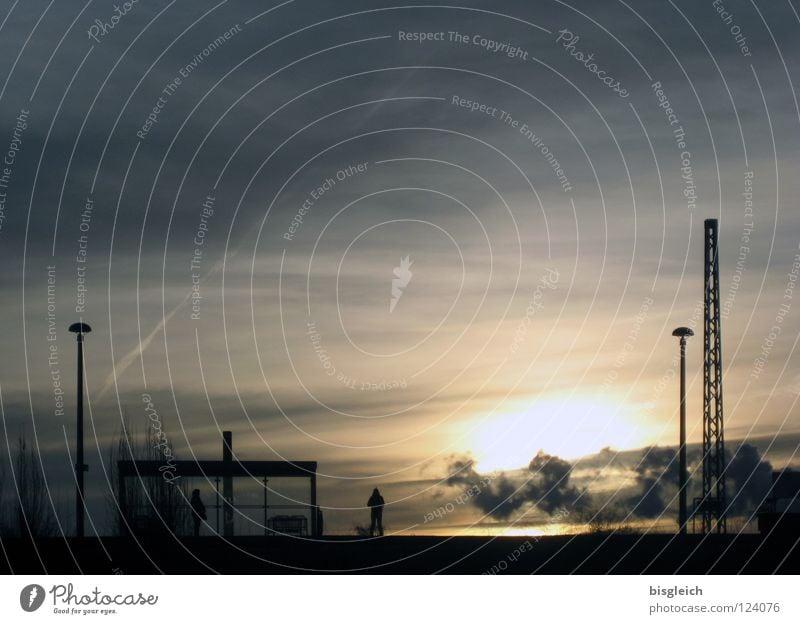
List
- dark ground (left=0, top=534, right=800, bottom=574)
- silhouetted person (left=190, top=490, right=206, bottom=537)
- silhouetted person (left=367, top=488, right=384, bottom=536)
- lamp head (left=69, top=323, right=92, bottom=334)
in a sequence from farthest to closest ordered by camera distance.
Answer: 1. lamp head (left=69, top=323, right=92, bottom=334)
2. silhouetted person (left=190, top=490, right=206, bottom=537)
3. silhouetted person (left=367, top=488, right=384, bottom=536)
4. dark ground (left=0, top=534, right=800, bottom=574)

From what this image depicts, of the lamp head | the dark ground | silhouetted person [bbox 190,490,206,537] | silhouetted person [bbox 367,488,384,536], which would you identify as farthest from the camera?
the lamp head

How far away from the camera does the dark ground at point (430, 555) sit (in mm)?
28812

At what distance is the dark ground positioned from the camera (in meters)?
28.8

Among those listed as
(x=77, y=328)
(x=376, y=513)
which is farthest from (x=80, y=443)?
(x=376, y=513)

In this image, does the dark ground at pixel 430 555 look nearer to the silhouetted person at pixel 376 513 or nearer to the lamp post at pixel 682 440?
the silhouetted person at pixel 376 513

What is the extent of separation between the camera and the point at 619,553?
29.9 m

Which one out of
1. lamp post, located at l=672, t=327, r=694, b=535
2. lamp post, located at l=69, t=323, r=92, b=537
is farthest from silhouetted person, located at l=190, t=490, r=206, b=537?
lamp post, located at l=672, t=327, r=694, b=535

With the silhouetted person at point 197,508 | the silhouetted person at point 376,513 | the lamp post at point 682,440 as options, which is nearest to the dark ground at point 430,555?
the silhouetted person at point 376,513

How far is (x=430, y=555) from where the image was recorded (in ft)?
99.2

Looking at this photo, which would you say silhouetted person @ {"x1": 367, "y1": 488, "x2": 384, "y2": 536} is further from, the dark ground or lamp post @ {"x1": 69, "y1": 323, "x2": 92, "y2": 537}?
lamp post @ {"x1": 69, "y1": 323, "x2": 92, "y2": 537}

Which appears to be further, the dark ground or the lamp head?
the lamp head
